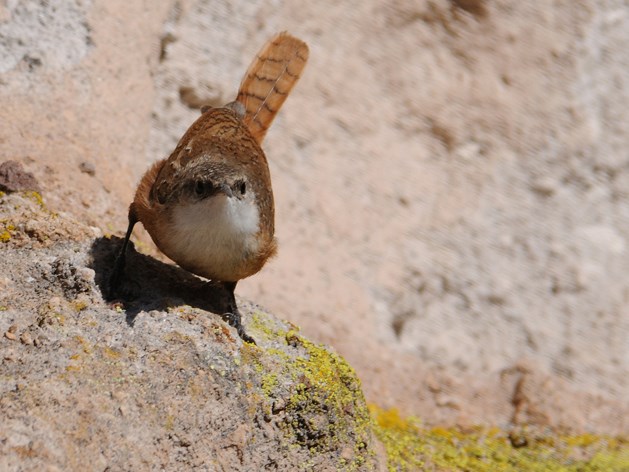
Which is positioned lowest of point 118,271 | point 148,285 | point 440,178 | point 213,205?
point 440,178

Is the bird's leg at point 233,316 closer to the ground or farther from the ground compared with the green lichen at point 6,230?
closer to the ground

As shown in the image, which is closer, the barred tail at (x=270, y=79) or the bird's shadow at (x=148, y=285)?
the bird's shadow at (x=148, y=285)

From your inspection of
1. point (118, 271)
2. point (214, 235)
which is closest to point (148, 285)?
point (118, 271)

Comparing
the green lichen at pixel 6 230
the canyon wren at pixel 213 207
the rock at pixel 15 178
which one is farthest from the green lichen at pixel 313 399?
the rock at pixel 15 178

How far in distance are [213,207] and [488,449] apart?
227cm

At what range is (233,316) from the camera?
3695 mm

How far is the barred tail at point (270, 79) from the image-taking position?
15.1 ft

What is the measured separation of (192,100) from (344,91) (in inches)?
44.0

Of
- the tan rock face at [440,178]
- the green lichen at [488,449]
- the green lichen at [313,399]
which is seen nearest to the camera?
the green lichen at [313,399]

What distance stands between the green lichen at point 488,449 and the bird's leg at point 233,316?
93 centimetres

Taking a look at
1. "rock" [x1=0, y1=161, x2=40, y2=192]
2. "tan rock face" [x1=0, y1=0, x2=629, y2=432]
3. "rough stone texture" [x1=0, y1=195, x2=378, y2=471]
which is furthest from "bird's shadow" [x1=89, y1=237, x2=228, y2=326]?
"tan rock face" [x1=0, y1=0, x2=629, y2=432]

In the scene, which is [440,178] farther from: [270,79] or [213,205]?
[213,205]

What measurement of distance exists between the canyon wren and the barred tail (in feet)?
1.52

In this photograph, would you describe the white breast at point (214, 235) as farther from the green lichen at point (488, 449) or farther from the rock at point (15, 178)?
the green lichen at point (488, 449)
